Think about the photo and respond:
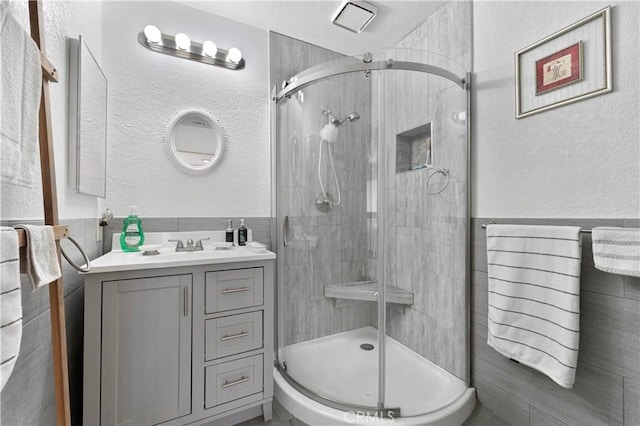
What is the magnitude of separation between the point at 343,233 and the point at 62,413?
1.30 meters

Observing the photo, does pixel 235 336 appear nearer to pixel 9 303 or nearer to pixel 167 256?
pixel 167 256

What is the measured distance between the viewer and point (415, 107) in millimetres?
1518

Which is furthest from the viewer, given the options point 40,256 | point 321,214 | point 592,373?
point 321,214

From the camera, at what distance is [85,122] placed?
1.29 m

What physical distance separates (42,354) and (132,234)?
2.29 ft

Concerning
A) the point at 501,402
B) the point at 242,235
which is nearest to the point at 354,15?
the point at 242,235

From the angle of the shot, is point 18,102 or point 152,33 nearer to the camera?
point 18,102

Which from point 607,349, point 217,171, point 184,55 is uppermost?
point 184,55

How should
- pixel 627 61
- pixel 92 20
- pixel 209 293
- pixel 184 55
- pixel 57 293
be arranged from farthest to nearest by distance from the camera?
pixel 184 55 → pixel 92 20 → pixel 209 293 → pixel 627 61 → pixel 57 293

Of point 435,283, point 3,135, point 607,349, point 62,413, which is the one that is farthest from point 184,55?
point 607,349

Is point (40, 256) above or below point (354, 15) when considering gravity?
below

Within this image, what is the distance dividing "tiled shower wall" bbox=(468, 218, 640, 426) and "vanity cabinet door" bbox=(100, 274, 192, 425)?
4.96 feet

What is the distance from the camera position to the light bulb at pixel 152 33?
1.68 meters

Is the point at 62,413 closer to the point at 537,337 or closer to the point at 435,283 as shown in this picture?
the point at 435,283
